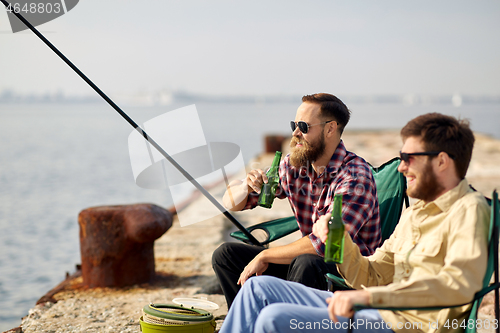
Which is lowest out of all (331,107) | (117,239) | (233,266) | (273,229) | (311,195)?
(117,239)

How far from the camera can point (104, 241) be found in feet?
14.0

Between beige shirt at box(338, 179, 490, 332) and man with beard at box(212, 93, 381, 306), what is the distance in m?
0.33

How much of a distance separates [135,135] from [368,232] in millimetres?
1546

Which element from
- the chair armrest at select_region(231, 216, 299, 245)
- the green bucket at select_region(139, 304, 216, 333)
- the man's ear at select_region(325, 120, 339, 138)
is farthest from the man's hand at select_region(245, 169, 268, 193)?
the green bucket at select_region(139, 304, 216, 333)

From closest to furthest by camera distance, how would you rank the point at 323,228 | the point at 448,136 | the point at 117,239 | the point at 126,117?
1. the point at 448,136
2. the point at 323,228
3. the point at 126,117
4. the point at 117,239

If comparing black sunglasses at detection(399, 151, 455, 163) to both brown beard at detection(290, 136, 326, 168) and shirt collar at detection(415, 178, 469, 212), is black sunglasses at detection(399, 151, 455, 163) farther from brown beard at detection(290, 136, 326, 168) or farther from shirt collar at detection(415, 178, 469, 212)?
brown beard at detection(290, 136, 326, 168)

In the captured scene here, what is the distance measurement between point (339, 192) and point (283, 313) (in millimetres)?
871

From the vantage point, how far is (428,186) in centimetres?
203

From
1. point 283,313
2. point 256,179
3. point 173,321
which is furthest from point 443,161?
point 173,321

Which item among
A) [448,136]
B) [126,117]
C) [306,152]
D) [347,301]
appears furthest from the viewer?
[126,117]

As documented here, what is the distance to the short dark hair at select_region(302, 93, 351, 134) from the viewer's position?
291cm

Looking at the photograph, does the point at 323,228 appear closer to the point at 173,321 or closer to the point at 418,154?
the point at 418,154

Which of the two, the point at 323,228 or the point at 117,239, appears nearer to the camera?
the point at 323,228

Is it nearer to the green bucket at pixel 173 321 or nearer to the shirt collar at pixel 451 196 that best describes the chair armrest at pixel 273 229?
the green bucket at pixel 173 321
